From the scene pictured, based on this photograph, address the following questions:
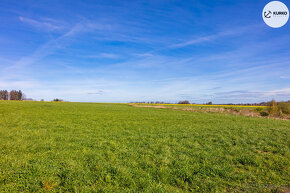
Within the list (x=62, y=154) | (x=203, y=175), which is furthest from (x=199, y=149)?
(x=62, y=154)

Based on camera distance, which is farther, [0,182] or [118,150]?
[118,150]

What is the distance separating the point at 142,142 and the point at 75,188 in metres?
5.51

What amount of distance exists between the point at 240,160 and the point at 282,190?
240 centimetres

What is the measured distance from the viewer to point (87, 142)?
31.4 feet

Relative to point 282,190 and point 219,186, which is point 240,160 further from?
point 219,186

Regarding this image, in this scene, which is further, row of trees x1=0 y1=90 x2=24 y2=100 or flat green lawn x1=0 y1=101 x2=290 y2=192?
row of trees x1=0 y1=90 x2=24 y2=100

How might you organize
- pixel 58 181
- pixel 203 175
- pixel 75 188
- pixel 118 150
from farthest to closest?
pixel 118 150, pixel 203 175, pixel 58 181, pixel 75 188

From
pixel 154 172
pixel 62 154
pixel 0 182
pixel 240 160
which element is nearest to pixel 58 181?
pixel 0 182

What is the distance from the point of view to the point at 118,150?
816 cm

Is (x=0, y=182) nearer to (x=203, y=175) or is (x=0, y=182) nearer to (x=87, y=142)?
(x=87, y=142)

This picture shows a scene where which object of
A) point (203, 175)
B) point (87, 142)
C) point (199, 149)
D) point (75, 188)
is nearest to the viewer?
point (75, 188)

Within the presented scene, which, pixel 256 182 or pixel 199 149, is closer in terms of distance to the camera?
pixel 256 182

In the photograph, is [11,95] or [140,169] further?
[11,95]

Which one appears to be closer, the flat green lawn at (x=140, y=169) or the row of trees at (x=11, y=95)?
the flat green lawn at (x=140, y=169)
